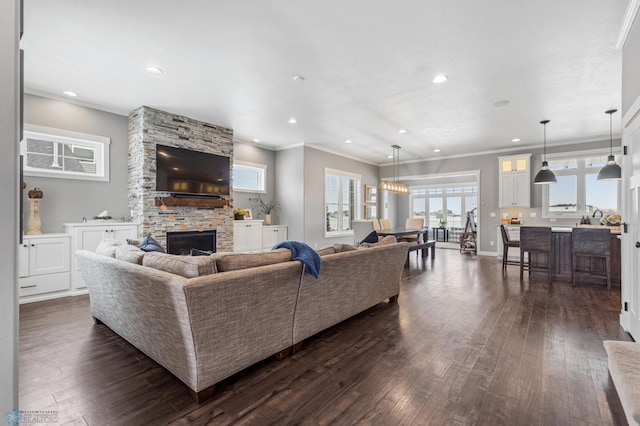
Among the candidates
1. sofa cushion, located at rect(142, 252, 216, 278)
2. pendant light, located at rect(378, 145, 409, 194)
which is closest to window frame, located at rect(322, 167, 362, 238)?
pendant light, located at rect(378, 145, 409, 194)

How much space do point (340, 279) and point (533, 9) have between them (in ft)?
9.42

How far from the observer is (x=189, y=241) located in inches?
213

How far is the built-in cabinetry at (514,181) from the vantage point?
740 cm

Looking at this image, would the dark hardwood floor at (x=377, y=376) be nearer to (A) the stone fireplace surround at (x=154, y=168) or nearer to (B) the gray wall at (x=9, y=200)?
(B) the gray wall at (x=9, y=200)

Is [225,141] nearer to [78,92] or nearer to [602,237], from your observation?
[78,92]

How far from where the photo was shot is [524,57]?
3.27 metres

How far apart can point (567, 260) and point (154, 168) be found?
728cm

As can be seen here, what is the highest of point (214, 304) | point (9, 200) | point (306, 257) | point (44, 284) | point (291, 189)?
point (291, 189)

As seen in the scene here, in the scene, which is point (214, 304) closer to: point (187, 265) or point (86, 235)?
point (187, 265)

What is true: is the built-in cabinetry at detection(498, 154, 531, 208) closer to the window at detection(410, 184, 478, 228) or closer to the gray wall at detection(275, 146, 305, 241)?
the window at detection(410, 184, 478, 228)

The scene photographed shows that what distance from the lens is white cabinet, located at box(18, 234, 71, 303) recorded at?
3.85 meters

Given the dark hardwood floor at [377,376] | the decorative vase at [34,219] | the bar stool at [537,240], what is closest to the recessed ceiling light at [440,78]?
the dark hardwood floor at [377,376]

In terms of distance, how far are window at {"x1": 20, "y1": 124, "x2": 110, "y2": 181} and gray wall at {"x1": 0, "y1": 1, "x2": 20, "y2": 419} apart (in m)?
4.34

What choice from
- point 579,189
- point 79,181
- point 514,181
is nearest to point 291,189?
point 79,181
